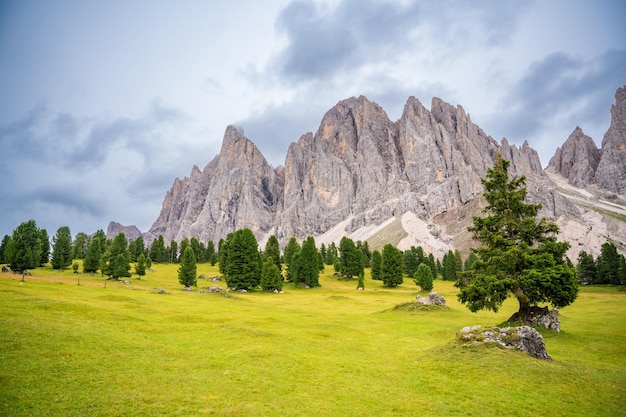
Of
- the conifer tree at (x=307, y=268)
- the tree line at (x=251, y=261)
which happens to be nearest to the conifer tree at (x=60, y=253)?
the tree line at (x=251, y=261)

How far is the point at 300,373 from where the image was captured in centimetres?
1630

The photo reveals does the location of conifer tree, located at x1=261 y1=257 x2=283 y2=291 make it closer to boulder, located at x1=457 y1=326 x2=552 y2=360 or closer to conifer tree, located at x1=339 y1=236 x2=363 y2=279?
conifer tree, located at x1=339 y1=236 x2=363 y2=279

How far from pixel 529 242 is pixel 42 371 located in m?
34.1

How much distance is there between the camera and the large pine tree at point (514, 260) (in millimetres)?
27234

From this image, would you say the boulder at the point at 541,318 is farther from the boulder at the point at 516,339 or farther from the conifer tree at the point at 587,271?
the conifer tree at the point at 587,271

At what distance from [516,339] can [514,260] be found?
11.3 metres

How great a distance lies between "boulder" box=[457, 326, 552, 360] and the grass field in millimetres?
801

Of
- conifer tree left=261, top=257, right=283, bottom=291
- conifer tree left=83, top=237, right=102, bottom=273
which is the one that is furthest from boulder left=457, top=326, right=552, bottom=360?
conifer tree left=83, top=237, right=102, bottom=273

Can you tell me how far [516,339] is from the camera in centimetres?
1950

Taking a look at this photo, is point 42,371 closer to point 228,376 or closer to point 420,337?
point 228,376

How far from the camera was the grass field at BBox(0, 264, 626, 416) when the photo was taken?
12.4 metres

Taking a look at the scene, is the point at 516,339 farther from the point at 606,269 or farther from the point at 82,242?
the point at 82,242

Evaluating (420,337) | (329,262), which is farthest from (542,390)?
(329,262)

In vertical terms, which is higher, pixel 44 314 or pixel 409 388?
pixel 44 314
